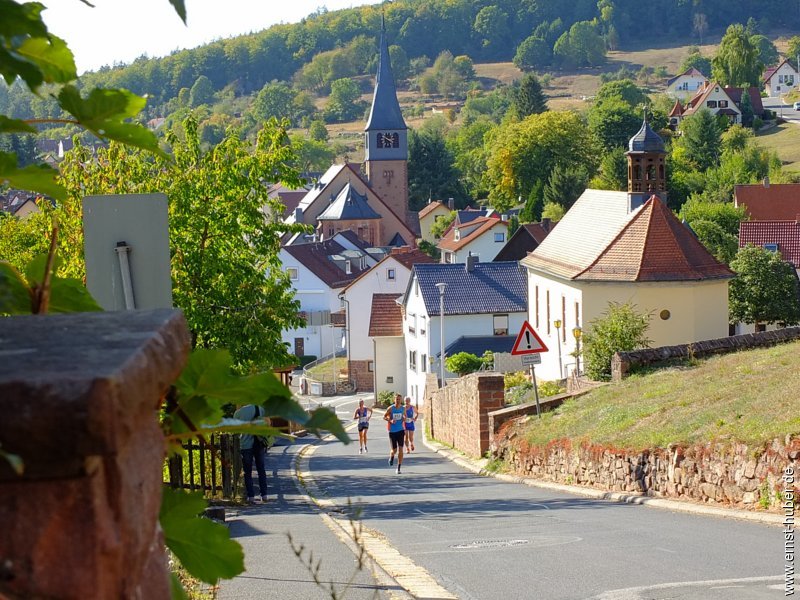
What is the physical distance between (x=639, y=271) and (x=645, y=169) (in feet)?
18.4

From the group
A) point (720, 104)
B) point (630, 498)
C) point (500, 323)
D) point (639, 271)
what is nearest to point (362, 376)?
point (500, 323)

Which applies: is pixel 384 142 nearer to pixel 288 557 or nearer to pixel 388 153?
pixel 388 153

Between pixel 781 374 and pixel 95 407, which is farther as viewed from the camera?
pixel 781 374

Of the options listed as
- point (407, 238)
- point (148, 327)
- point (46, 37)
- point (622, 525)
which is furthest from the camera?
point (407, 238)

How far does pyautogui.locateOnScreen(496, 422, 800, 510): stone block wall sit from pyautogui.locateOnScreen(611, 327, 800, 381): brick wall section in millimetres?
3962

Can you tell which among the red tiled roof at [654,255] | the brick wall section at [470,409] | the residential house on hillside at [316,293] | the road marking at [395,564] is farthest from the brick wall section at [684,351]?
the residential house on hillside at [316,293]

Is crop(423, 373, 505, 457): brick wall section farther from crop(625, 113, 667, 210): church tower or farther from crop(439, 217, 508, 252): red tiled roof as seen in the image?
crop(439, 217, 508, 252): red tiled roof

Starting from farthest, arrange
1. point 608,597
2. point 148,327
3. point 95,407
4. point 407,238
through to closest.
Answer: point 407,238 < point 608,597 < point 148,327 < point 95,407

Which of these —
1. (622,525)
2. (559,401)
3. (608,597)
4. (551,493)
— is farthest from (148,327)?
(559,401)

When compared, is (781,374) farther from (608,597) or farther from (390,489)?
(608,597)

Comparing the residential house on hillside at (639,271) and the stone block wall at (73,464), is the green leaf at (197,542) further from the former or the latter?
the residential house on hillside at (639,271)

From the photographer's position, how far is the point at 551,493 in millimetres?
19047

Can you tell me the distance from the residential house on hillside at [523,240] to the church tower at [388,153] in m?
39.1

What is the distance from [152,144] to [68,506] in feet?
2.93
